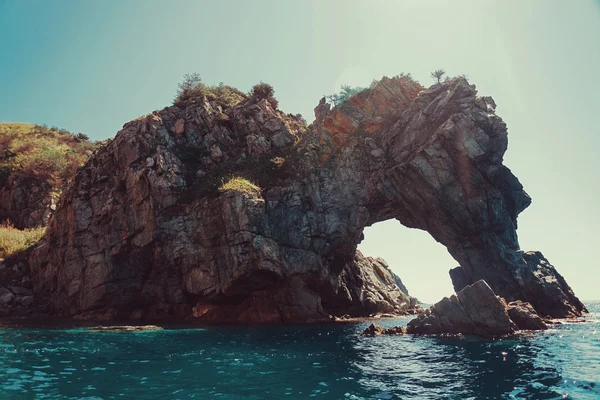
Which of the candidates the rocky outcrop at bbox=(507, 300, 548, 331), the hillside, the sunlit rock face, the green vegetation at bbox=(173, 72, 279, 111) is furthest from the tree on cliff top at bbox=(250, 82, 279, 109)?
the rocky outcrop at bbox=(507, 300, 548, 331)

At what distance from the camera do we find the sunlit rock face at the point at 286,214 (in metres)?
42.6

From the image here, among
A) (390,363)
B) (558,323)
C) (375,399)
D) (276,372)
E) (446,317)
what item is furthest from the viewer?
(558,323)

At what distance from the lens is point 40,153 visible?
70750 mm

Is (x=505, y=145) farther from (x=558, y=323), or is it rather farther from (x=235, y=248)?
(x=235, y=248)

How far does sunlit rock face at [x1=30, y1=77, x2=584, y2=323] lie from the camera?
140 ft

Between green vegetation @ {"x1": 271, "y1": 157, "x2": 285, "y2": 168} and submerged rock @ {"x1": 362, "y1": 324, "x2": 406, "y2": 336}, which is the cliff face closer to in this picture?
green vegetation @ {"x1": 271, "y1": 157, "x2": 285, "y2": 168}

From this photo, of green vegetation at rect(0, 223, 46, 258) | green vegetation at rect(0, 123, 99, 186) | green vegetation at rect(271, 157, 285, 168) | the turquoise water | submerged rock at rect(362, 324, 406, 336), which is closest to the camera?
the turquoise water

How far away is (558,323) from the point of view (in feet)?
122

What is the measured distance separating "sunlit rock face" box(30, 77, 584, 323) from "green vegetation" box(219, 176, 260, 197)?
42cm

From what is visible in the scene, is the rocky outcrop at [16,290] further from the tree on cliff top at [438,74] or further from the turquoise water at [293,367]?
the tree on cliff top at [438,74]

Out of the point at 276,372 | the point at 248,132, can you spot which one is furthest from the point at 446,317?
the point at 248,132

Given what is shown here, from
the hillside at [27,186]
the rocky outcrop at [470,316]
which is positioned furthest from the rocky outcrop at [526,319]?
the hillside at [27,186]

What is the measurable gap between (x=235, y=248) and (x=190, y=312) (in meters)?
11.5

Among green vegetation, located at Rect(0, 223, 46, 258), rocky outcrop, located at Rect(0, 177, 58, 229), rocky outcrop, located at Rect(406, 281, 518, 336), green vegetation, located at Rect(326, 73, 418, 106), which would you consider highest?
green vegetation, located at Rect(326, 73, 418, 106)
